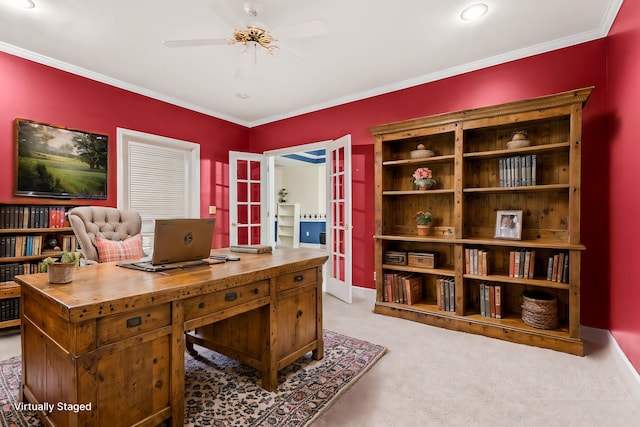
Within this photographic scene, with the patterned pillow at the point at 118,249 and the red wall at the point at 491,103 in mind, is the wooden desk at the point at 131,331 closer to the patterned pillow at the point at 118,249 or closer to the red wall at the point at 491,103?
the patterned pillow at the point at 118,249

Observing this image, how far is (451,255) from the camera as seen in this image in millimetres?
3410

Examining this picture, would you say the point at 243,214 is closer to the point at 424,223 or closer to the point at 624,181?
the point at 424,223

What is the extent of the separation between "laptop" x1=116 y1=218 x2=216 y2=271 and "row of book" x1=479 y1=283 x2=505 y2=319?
242 cm

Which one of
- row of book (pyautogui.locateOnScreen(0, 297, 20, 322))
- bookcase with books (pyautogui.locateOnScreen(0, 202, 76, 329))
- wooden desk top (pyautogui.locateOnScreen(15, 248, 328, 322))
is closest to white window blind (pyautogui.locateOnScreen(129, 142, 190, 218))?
bookcase with books (pyautogui.locateOnScreen(0, 202, 76, 329))

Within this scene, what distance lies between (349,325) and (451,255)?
4.31 ft

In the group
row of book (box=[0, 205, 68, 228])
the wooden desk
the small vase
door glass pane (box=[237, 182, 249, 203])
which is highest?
door glass pane (box=[237, 182, 249, 203])

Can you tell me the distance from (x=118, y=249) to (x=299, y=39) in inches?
97.0

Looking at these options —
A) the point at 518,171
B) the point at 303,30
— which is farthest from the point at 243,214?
the point at 518,171

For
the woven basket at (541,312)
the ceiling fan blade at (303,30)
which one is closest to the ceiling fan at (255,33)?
the ceiling fan blade at (303,30)

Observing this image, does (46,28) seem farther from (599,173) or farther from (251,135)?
(599,173)

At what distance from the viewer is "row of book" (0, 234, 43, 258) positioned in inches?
110

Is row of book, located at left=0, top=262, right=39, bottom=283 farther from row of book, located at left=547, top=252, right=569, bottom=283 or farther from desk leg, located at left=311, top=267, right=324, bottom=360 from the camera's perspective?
row of book, located at left=547, top=252, right=569, bottom=283

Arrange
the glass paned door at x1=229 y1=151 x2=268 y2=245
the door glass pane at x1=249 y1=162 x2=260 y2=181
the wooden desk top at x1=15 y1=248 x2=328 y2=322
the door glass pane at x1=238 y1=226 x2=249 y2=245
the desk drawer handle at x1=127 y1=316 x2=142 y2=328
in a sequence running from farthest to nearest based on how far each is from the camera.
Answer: the door glass pane at x1=249 y1=162 x2=260 y2=181 → the door glass pane at x1=238 y1=226 x2=249 y2=245 → the glass paned door at x1=229 y1=151 x2=268 y2=245 → the desk drawer handle at x1=127 y1=316 x2=142 y2=328 → the wooden desk top at x1=15 y1=248 x2=328 y2=322

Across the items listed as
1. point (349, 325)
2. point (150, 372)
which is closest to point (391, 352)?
point (349, 325)
